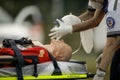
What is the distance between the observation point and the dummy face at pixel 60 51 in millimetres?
4715

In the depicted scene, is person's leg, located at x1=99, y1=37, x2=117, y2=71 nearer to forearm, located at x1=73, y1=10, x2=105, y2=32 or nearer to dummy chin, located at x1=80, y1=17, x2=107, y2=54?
forearm, located at x1=73, y1=10, x2=105, y2=32

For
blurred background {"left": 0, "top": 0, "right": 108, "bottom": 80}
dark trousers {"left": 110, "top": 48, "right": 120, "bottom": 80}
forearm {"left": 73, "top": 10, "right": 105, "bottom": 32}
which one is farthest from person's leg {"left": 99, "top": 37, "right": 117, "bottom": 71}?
blurred background {"left": 0, "top": 0, "right": 108, "bottom": 80}

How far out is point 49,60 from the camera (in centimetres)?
452

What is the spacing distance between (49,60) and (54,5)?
5902 mm

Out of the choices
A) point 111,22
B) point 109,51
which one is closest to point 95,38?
point 109,51

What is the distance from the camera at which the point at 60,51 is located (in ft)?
15.5

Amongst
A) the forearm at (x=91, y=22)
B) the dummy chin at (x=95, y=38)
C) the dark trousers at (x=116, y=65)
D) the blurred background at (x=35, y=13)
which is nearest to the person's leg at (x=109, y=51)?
the dark trousers at (x=116, y=65)

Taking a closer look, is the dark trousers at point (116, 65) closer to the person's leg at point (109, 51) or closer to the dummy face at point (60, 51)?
the person's leg at point (109, 51)

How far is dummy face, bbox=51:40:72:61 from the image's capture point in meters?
4.71

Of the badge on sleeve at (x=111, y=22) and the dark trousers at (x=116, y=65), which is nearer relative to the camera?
the badge on sleeve at (x=111, y=22)

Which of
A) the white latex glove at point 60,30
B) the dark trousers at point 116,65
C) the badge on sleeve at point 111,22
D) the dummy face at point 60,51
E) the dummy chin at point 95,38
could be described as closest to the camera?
the badge on sleeve at point 111,22

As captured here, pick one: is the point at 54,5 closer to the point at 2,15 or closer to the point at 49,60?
the point at 2,15

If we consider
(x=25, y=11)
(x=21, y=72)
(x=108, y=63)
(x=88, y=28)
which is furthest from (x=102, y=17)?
(x=25, y=11)

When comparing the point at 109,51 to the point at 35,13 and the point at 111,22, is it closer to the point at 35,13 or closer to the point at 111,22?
the point at 111,22
